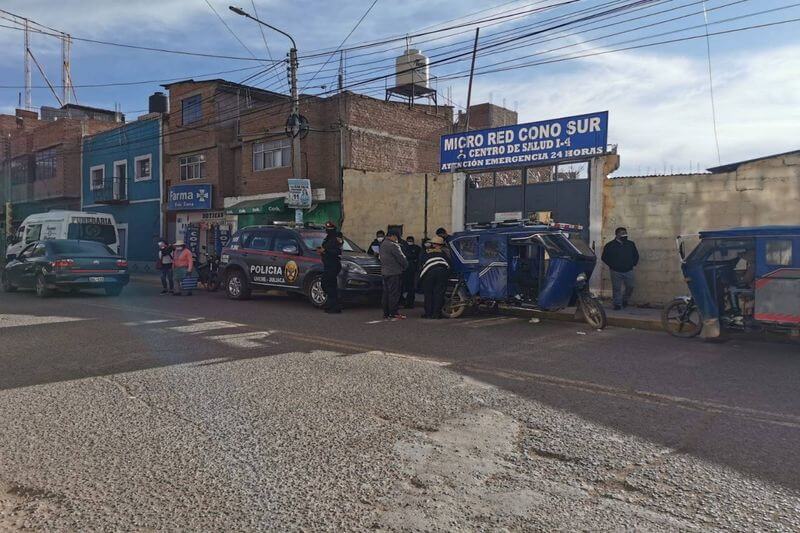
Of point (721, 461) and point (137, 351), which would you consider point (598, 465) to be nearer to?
point (721, 461)

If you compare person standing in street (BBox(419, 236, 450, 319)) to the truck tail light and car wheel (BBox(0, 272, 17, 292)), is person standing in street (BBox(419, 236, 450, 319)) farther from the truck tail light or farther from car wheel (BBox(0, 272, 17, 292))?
car wheel (BBox(0, 272, 17, 292))

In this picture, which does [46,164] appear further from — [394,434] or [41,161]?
[394,434]

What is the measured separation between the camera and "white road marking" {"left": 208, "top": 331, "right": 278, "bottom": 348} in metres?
8.47

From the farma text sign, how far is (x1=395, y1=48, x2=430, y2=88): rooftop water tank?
8801 mm

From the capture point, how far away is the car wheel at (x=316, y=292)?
12.9m

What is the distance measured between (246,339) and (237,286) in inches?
252

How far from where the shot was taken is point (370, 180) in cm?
1953

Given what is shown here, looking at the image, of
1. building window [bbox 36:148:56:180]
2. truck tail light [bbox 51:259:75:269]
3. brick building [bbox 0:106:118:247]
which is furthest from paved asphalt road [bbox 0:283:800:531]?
building window [bbox 36:148:56:180]

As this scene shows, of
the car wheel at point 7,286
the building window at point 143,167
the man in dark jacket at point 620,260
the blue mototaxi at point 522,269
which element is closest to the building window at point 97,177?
the building window at point 143,167

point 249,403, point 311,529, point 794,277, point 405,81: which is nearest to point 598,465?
point 311,529

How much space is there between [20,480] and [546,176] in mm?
16165

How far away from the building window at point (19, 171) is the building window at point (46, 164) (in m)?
1.35

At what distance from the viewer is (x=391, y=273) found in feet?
37.8

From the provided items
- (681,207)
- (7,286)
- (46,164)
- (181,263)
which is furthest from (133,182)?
(681,207)
